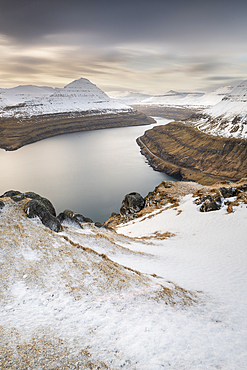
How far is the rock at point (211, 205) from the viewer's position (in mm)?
24812

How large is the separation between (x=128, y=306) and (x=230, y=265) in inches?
387

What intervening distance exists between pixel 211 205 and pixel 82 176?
242 feet

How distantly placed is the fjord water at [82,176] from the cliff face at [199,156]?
37.7 ft

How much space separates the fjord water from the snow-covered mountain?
66263 millimetres

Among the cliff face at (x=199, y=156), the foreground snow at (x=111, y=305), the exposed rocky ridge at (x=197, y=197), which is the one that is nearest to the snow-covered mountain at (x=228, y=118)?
the cliff face at (x=199, y=156)

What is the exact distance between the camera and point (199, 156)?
122500 millimetres

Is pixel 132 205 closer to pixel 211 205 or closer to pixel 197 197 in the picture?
pixel 197 197

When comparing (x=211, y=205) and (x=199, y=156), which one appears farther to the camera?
(x=199, y=156)

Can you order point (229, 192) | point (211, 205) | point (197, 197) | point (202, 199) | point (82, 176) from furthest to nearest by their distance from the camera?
point (82, 176) → point (197, 197) → point (202, 199) → point (229, 192) → point (211, 205)

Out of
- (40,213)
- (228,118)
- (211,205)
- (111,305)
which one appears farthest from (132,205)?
(228,118)

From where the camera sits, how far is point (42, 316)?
7.61 meters

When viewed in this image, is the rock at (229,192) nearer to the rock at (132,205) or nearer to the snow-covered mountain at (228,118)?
the rock at (132,205)

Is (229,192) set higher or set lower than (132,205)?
higher

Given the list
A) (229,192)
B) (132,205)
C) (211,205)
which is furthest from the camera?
(132,205)
